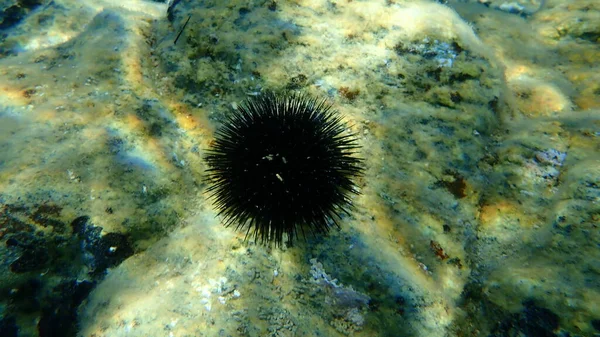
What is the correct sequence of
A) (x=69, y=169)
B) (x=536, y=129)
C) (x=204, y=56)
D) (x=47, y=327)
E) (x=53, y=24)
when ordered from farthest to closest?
1. (x=53, y=24)
2. (x=204, y=56)
3. (x=536, y=129)
4. (x=69, y=169)
5. (x=47, y=327)

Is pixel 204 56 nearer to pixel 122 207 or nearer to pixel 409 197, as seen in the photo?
pixel 122 207

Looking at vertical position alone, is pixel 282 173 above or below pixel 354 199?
above

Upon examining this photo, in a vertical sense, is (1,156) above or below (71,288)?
above

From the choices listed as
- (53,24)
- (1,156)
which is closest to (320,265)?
(1,156)
